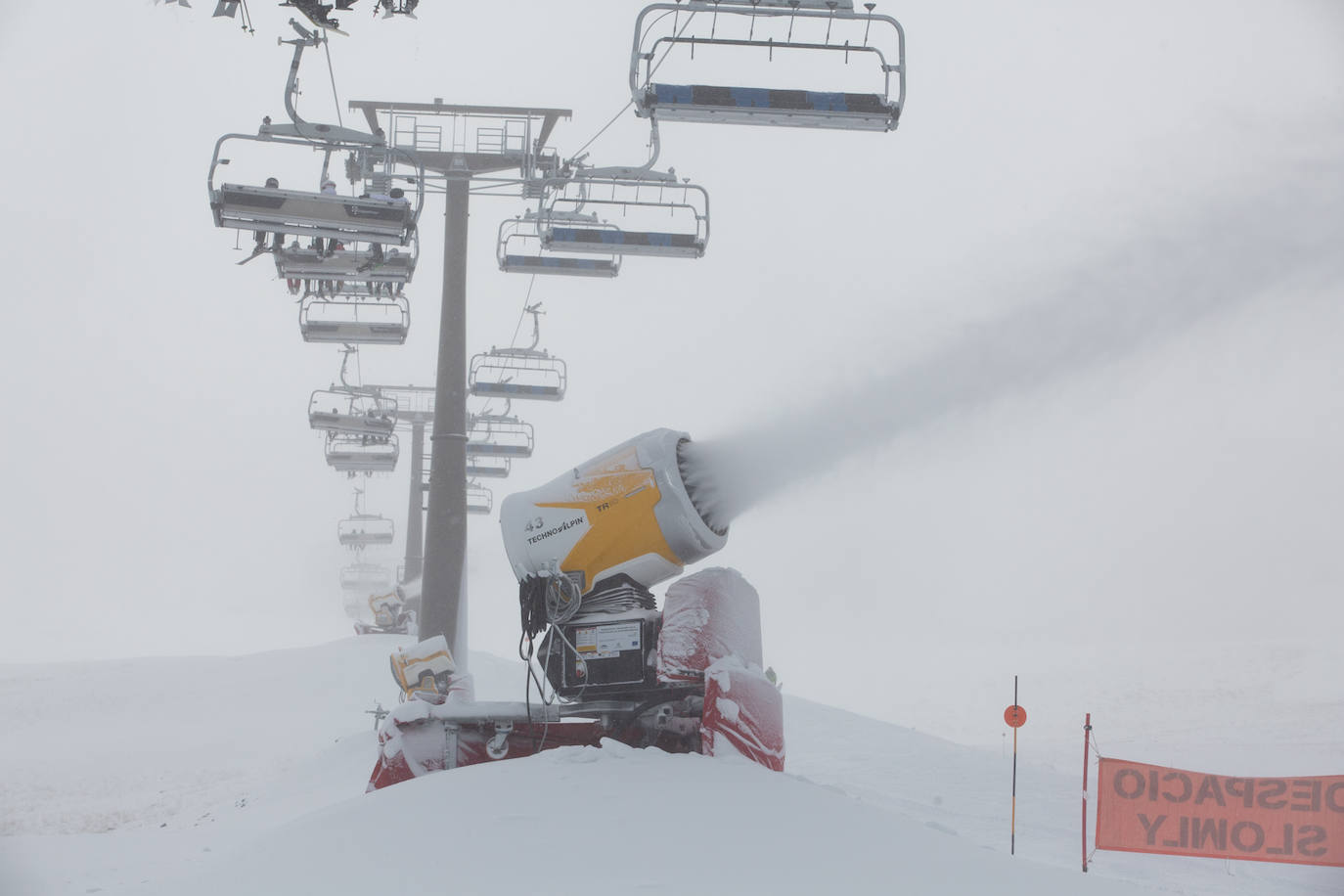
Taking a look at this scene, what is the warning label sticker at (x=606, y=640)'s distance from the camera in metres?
8.07

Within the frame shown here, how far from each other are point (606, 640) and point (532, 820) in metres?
2.13

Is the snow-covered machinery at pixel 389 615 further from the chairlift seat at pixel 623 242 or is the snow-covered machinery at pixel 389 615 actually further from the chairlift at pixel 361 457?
the chairlift seat at pixel 623 242

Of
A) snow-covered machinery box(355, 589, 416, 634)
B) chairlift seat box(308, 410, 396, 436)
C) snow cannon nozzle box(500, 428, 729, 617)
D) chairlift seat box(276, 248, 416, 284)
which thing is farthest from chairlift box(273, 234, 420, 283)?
snow-covered machinery box(355, 589, 416, 634)

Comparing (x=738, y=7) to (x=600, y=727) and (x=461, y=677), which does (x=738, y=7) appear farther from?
(x=461, y=677)

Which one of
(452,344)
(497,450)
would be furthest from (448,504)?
(497,450)

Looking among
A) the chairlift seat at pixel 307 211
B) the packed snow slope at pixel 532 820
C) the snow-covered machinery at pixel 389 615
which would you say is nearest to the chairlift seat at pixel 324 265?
the chairlift seat at pixel 307 211

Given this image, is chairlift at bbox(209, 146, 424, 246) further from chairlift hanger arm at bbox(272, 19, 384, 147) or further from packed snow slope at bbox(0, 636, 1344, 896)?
packed snow slope at bbox(0, 636, 1344, 896)

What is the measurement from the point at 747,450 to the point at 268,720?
1864cm

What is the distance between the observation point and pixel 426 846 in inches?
232

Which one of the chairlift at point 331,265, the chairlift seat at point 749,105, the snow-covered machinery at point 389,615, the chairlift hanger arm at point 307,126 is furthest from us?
the snow-covered machinery at point 389,615

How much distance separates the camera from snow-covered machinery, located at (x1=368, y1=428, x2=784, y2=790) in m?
7.83

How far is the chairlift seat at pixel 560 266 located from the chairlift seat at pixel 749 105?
9175 mm

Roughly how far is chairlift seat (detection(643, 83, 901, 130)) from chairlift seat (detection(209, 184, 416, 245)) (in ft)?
14.8

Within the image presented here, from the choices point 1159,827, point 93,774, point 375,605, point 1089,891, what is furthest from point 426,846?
point 375,605
